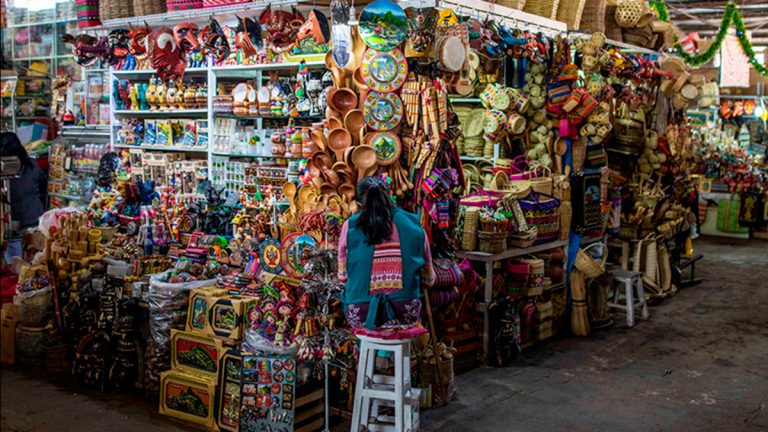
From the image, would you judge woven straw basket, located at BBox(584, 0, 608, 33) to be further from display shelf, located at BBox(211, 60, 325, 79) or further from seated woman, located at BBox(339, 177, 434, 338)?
seated woman, located at BBox(339, 177, 434, 338)

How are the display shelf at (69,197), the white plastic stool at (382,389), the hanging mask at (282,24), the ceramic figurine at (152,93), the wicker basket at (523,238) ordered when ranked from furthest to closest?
the display shelf at (69,197)
the ceramic figurine at (152,93)
the wicker basket at (523,238)
the hanging mask at (282,24)
the white plastic stool at (382,389)

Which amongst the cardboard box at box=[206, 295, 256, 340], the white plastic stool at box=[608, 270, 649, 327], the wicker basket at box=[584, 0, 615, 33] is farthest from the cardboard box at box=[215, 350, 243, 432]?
the wicker basket at box=[584, 0, 615, 33]

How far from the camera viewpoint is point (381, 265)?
3871 millimetres

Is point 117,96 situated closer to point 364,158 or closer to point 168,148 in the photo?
point 168,148

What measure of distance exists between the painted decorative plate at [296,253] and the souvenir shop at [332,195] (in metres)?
0.01

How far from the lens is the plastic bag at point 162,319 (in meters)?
4.80

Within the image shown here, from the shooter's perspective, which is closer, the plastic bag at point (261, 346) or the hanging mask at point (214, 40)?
the plastic bag at point (261, 346)

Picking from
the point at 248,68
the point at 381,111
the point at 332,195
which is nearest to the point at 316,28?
the point at 381,111

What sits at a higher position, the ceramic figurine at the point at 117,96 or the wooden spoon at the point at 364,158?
the ceramic figurine at the point at 117,96

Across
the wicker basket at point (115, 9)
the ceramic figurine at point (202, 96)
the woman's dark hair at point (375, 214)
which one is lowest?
the woman's dark hair at point (375, 214)

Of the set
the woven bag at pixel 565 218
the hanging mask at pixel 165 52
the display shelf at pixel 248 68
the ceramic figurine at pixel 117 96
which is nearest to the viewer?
the display shelf at pixel 248 68

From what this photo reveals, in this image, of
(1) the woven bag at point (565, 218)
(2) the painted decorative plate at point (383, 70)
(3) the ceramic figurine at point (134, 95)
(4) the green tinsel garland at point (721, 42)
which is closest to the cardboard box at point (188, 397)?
(2) the painted decorative plate at point (383, 70)

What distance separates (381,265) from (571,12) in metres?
4.32

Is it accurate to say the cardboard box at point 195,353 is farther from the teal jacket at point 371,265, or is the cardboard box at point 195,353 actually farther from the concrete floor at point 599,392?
the teal jacket at point 371,265
